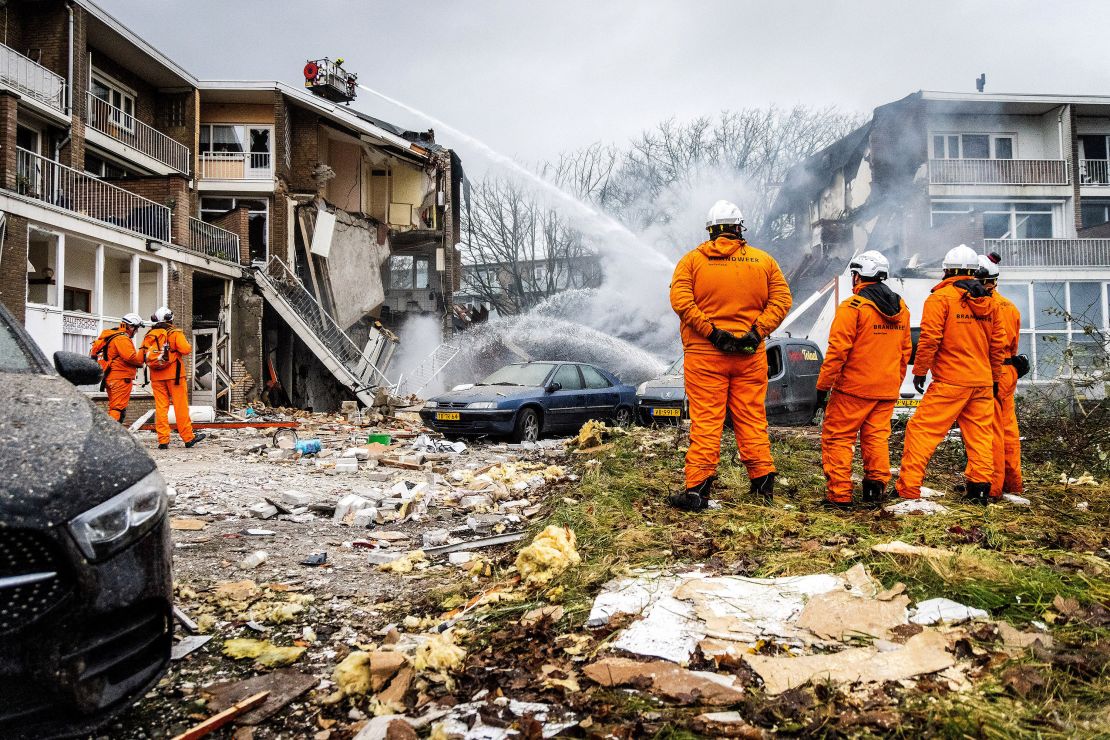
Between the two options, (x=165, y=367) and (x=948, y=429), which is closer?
A: (x=948, y=429)

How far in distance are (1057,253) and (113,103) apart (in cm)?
2879

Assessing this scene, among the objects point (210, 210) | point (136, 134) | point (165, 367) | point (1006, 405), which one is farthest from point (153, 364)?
point (210, 210)

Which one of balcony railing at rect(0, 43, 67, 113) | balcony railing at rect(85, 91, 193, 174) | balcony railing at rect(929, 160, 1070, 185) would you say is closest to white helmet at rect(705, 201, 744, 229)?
balcony railing at rect(0, 43, 67, 113)

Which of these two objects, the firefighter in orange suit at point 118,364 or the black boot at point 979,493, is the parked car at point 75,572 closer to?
the black boot at point 979,493

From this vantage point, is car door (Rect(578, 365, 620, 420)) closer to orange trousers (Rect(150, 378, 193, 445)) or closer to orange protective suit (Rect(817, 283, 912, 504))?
orange trousers (Rect(150, 378, 193, 445))

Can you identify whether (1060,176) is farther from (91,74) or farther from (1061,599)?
(91,74)

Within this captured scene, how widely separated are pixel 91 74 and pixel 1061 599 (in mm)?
23216

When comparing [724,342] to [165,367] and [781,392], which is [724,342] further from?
[165,367]

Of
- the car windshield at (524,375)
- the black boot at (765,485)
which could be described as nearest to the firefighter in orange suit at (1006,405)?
the black boot at (765,485)

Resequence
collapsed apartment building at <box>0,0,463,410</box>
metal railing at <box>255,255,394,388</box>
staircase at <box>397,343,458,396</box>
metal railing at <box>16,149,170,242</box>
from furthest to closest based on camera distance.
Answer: staircase at <box>397,343,458,396</box>
metal railing at <box>255,255,394,388</box>
collapsed apartment building at <box>0,0,463,410</box>
metal railing at <box>16,149,170,242</box>

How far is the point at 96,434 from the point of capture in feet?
7.88

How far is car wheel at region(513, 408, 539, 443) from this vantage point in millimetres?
11617

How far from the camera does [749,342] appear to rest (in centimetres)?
498

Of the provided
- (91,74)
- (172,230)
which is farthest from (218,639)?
(91,74)
